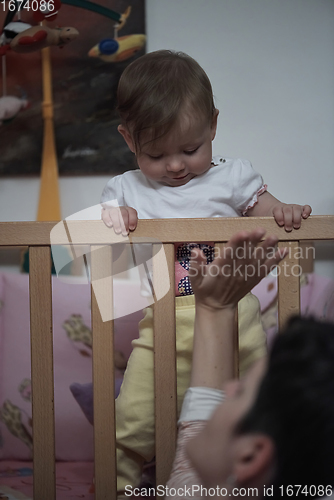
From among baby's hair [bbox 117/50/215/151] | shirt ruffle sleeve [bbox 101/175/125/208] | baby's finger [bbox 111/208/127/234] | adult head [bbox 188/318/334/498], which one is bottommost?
shirt ruffle sleeve [bbox 101/175/125/208]

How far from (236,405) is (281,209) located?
504 millimetres

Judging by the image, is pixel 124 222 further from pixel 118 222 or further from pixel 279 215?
pixel 279 215

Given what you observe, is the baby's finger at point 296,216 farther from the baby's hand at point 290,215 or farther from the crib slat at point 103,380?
the crib slat at point 103,380

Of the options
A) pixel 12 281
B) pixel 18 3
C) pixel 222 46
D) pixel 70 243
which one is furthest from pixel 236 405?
pixel 18 3

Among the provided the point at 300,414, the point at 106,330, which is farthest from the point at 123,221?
the point at 300,414

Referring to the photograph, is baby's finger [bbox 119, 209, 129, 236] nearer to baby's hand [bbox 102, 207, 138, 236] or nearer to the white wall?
baby's hand [bbox 102, 207, 138, 236]

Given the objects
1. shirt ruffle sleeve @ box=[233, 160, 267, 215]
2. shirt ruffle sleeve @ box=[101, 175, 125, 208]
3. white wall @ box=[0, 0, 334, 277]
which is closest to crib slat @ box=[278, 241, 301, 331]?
shirt ruffle sleeve @ box=[233, 160, 267, 215]

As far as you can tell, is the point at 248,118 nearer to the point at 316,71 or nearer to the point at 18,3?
the point at 316,71

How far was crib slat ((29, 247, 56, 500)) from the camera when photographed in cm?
84

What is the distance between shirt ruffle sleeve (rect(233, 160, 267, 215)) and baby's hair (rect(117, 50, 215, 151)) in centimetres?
13

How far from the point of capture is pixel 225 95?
1.61 metres

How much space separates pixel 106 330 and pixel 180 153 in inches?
14.5

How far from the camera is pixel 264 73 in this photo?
1610 mm

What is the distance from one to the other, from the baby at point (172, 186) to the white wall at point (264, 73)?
586mm
